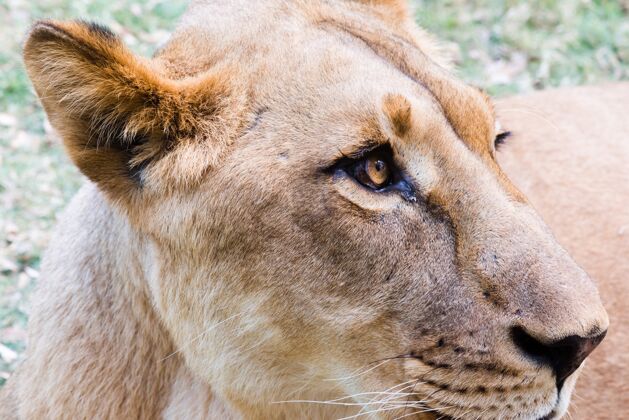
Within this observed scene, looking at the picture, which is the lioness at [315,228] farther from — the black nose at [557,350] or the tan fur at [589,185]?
the tan fur at [589,185]

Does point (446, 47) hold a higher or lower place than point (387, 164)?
higher

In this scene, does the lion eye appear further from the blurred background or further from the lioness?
the blurred background

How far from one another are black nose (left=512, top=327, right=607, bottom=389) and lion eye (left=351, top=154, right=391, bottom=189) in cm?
63

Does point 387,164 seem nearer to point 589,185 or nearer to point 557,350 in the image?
point 557,350

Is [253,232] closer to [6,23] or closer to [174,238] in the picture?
[174,238]

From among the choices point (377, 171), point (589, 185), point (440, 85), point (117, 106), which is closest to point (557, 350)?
point (377, 171)

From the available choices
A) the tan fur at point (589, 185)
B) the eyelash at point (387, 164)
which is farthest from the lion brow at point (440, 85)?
the tan fur at point (589, 185)

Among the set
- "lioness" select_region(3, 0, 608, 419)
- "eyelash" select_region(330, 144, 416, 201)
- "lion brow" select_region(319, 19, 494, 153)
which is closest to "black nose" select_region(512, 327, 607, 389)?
"lioness" select_region(3, 0, 608, 419)

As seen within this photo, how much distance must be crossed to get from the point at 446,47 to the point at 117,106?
551 centimetres

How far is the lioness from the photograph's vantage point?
266 centimetres

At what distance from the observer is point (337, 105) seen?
2846 mm

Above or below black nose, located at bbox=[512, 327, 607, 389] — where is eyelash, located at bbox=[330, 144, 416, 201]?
above

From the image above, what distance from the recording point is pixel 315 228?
9.11 ft

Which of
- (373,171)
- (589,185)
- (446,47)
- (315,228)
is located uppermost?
(446,47)
